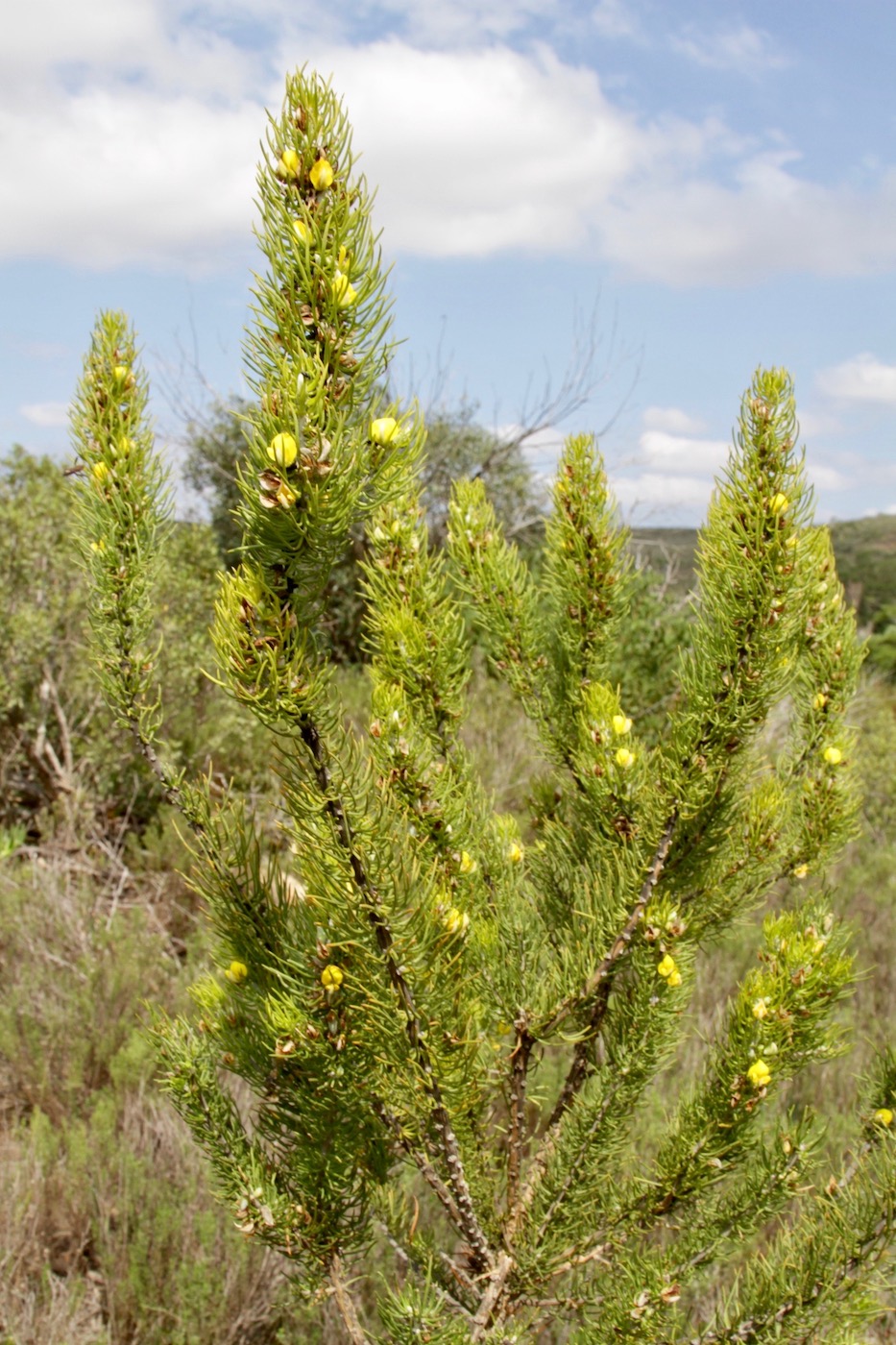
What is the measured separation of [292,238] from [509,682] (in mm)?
973

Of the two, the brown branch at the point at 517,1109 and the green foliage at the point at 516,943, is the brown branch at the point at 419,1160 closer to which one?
the green foliage at the point at 516,943

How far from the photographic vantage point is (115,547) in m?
1.39

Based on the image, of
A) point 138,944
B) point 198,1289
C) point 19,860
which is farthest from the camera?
point 19,860

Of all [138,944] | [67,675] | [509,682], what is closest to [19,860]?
[67,675]

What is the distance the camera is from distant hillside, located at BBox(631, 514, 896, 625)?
29.5 feet

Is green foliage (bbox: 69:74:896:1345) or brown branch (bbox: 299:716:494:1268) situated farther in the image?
green foliage (bbox: 69:74:896:1345)

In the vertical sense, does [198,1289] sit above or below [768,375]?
below

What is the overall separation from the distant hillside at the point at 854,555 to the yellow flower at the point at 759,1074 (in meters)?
4.54

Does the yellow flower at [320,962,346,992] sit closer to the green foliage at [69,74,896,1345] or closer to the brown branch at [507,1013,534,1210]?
the green foliage at [69,74,896,1345]

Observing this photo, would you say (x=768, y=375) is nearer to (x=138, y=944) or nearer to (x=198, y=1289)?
(x=198, y=1289)

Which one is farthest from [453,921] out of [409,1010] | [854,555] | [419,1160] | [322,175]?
[854,555]

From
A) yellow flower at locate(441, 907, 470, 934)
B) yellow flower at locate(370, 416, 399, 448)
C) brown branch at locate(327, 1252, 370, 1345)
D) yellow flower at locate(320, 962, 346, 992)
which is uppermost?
yellow flower at locate(370, 416, 399, 448)

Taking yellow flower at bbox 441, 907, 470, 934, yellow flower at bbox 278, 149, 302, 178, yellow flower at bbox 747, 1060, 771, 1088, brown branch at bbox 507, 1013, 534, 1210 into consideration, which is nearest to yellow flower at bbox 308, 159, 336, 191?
yellow flower at bbox 278, 149, 302, 178

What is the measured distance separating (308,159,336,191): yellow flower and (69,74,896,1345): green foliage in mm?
39
